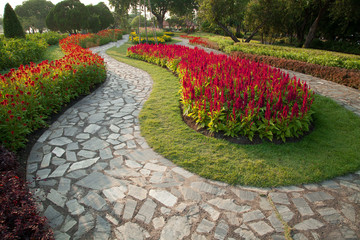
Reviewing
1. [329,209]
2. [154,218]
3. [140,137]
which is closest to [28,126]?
[140,137]

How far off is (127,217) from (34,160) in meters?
2.22

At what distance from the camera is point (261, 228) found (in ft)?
8.25

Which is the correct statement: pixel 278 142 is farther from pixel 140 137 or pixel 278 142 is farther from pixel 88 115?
pixel 88 115

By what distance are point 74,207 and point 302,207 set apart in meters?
2.94

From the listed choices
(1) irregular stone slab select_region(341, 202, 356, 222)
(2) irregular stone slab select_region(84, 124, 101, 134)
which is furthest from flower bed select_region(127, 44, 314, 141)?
(2) irregular stone slab select_region(84, 124, 101, 134)

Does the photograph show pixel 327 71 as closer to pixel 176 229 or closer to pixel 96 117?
pixel 96 117

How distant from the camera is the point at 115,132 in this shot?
472 centimetres

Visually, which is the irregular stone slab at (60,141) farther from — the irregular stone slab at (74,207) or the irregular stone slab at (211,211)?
the irregular stone slab at (211,211)

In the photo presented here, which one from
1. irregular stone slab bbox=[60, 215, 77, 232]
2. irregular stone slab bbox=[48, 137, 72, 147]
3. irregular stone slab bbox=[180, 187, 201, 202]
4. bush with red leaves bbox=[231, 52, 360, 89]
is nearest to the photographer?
irregular stone slab bbox=[60, 215, 77, 232]

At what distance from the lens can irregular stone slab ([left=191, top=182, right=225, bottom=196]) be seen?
3072 mm

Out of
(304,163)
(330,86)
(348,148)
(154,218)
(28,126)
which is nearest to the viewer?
(154,218)

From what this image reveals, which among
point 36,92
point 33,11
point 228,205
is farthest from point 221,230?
point 33,11

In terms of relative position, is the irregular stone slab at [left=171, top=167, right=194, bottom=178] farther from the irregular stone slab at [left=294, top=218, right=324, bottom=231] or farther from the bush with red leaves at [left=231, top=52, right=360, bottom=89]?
the bush with red leaves at [left=231, top=52, right=360, bottom=89]

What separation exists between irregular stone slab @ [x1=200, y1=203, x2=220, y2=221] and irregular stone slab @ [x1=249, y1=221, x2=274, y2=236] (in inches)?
15.9
